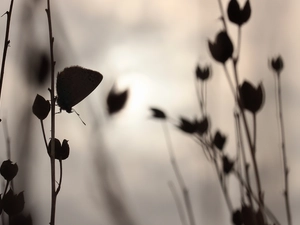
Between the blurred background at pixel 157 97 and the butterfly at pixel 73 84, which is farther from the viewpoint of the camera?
the blurred background at pixel 157 97

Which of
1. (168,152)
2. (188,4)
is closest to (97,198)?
(168,152)

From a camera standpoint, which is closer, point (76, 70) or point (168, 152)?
point (76, 70)

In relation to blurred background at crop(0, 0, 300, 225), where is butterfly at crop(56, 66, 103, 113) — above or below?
above

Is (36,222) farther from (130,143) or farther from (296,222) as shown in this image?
(296,222)

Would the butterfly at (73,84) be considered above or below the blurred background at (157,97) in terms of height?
above

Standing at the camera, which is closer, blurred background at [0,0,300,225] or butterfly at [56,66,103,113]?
butterfly at [56,66,103,113]

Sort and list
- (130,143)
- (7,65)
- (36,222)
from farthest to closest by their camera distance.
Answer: (130,143) → (7,65) → (36,222)
